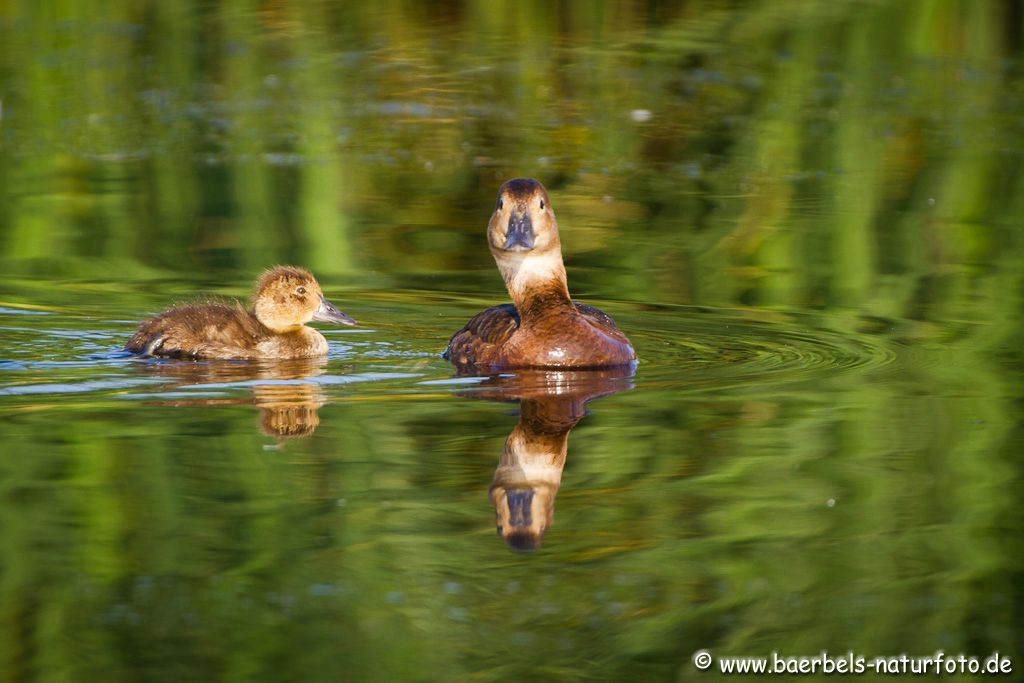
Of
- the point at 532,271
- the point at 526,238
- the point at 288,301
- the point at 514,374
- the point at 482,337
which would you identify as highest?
the point at 526,238

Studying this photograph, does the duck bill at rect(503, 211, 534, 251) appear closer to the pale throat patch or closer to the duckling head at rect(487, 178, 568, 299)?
the duckling head at rect(487, 178, 568, 299)

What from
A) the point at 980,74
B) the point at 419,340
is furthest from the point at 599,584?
the point at 980,74

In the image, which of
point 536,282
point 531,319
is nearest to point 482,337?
point 531,319

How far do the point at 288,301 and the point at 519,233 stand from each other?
1177mm

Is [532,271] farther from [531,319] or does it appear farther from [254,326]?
[254,326]

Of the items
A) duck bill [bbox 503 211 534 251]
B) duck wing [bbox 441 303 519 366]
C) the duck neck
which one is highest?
duck bill [bbox 503 211 534 251]

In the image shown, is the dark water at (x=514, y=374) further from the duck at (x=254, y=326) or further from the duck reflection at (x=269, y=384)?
Answer: the duck at (x=254, y=326)

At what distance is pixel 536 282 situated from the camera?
8.48m

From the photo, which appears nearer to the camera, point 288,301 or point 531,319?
point 531,319

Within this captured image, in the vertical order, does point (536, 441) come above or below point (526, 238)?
below

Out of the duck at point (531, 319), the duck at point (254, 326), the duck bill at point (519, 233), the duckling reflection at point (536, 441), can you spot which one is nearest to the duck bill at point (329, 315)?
the duck at point (254, 326)

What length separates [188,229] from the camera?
38.8 feet

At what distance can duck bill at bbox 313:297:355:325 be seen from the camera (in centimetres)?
870

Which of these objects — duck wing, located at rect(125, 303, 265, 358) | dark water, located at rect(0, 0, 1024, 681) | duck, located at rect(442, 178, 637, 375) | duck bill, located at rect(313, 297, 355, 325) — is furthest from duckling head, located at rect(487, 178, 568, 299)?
duck wing, located at rect(125, 303, 265, 358)
